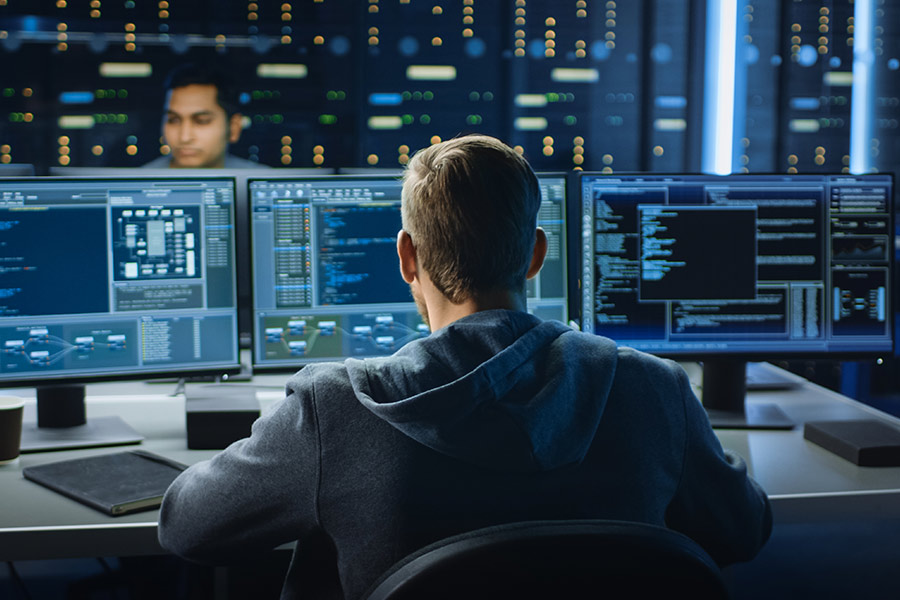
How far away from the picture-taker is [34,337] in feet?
5.11

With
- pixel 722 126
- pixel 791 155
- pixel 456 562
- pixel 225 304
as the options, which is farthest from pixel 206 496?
pixel 791 155

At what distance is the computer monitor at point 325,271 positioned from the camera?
5.50ft

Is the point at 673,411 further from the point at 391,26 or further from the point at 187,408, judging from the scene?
the point at 391,26

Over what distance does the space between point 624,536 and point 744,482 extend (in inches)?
17.8

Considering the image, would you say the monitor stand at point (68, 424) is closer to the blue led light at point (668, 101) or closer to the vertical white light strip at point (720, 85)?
the vertical white light strip at point (720, 85)

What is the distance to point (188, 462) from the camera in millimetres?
1441

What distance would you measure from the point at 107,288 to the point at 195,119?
7.05 feet

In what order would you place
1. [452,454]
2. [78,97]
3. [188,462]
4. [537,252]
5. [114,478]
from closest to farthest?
1. [452,454]
2. [537,252]
3. [114,478]
4. [188,462]
5. [78,97]

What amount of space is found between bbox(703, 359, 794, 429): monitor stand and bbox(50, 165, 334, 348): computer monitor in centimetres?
93

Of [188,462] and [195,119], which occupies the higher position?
[195,119]

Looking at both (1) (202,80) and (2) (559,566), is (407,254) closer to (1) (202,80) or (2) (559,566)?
(2) (559,566)

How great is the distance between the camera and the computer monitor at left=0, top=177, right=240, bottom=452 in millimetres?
1549

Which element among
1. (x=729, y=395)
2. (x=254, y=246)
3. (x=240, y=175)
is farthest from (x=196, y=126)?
(x=729, y=395)

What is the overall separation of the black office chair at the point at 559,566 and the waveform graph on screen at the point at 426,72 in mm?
5190
